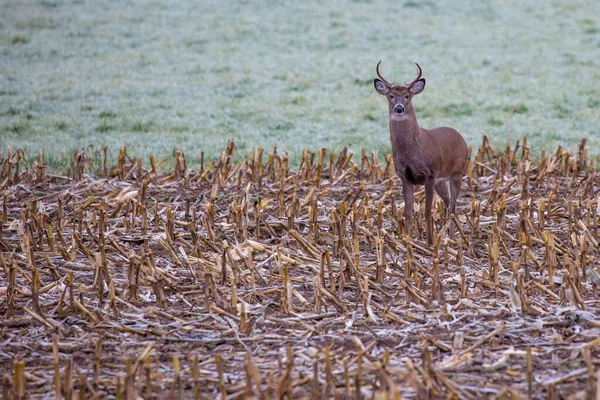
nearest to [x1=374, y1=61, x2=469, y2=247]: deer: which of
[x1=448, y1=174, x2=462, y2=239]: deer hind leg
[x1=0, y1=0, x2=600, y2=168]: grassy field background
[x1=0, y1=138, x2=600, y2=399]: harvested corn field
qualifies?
[x1=0, y1=138, x2=600, y2=399]: harvested corn field

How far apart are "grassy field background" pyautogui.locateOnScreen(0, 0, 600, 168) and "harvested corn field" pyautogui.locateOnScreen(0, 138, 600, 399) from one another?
3668mm

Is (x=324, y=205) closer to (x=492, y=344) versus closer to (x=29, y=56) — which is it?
(x=492, y=344)

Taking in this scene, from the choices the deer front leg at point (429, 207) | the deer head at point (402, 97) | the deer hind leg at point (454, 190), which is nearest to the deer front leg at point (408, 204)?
the deer front leg at point (429, 207)

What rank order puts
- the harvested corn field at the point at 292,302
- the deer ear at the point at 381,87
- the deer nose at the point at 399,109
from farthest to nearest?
the deer ear at the point at 381,87
the deer nose at the point at 399,109
the harvested corn field at the point at 292,302

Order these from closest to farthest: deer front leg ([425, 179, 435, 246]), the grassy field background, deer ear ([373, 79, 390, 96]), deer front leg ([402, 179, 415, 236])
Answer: deer front leg ([425, 179, 435, 246])
deer front leg ([402, 179, 415, 236])
deer ear ([373, 79, 390, 96])
the grassy field background

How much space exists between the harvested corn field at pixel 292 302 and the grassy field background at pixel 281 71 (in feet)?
12.0

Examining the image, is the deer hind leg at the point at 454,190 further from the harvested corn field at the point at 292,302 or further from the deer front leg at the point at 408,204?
the deer front leg at the point at 408,204

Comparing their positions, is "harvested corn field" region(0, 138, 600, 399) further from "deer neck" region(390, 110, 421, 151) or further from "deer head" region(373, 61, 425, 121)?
"deer head" region(373, 61, 425, 121)

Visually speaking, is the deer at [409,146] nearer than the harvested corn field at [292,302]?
No

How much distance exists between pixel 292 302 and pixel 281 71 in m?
11.7

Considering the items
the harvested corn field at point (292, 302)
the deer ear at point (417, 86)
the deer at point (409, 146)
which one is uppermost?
the deer ear at point (417, 86)

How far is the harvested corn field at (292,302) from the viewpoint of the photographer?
4.08 metres

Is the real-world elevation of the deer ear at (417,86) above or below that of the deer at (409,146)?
above

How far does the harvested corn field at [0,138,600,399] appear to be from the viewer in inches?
161
